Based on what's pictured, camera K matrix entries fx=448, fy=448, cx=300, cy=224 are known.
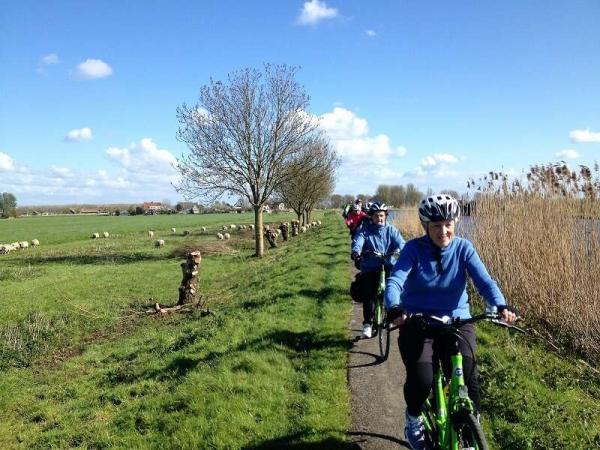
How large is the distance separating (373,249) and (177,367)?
406cm

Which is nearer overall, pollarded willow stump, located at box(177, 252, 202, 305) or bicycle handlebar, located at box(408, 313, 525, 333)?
bicycle handlebar, located at box(408, 313, 525, 333)


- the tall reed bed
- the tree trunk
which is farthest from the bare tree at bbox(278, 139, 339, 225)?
the tall reed bed

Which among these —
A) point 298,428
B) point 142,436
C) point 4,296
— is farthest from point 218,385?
point 4,296

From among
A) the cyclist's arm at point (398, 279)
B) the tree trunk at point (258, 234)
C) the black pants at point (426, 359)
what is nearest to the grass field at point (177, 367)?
the black pants at point (426, 359)

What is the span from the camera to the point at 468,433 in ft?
11.2

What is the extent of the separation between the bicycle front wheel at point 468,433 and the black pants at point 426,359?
0.37 metres

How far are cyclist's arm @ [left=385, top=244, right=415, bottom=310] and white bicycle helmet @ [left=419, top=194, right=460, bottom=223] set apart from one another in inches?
15.3

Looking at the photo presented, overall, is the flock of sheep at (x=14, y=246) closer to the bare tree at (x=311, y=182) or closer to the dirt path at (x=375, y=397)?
the bare tree at (x=311, y=182)

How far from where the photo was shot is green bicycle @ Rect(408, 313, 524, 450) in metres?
3.40

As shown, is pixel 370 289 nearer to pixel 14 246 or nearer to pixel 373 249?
pixel 373 249

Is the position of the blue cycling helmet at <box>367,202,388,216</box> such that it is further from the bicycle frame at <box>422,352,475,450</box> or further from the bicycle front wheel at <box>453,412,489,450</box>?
the bicycle front wheel at <box>453,412,489,450</box>

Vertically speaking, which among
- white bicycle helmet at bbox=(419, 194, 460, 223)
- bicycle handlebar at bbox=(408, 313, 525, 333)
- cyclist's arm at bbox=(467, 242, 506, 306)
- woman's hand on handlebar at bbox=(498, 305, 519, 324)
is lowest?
bicycle handlebar at bbox=(408, 313, 525, 333)

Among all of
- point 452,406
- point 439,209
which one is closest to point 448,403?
point 452,406

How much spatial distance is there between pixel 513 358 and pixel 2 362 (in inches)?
433
